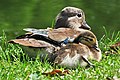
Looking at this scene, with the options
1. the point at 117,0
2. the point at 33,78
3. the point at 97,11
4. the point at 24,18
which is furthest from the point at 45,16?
the point at 33,78

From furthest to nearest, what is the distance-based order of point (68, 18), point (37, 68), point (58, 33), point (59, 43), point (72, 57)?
point (68, 18)
point (58, 33)
point (59, 43)
point (72, 57)
point (37, 68)

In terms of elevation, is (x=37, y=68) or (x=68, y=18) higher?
(x=68, y=18)

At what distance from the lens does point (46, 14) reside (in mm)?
17375

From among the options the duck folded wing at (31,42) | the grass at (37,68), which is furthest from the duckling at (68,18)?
the duck folded wing at (31,42)

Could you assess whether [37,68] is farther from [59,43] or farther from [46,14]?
[46,14]

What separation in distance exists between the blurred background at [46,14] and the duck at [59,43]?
16.5ft

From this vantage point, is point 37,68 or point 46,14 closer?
point 37,68

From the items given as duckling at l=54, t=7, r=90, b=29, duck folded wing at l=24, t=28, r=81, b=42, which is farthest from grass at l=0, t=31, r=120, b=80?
duckling at l=54, t=7, r=90, b=29

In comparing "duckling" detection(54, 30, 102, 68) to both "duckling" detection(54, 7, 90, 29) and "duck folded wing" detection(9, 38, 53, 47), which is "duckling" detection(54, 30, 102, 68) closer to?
"duck folded wing" detection(9, 38, 53, 47)

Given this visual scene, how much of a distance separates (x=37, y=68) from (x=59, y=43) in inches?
25.8

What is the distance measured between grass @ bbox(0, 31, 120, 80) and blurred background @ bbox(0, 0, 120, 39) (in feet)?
16.2

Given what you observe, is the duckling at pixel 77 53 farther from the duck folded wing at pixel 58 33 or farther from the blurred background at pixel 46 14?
the blurred background at pixel 46 14

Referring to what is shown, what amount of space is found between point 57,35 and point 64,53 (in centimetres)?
39

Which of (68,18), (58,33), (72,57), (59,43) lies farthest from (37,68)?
(68,18)
